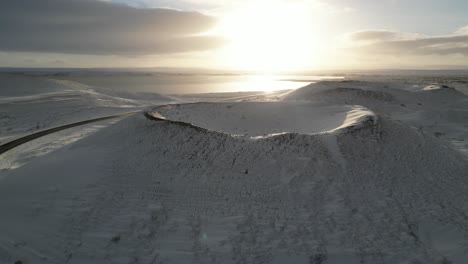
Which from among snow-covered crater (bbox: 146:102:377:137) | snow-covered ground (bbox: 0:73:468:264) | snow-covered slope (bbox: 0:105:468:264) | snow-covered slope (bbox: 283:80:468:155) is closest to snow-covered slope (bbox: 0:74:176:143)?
snow-covered ground (bbox: 0:73:468:264)

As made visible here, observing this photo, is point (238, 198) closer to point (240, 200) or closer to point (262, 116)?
point (240, 200)

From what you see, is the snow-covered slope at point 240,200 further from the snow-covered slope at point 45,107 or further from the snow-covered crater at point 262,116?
→ the snow-covered slope at point 45,107

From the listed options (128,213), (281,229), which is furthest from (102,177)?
(281,229)

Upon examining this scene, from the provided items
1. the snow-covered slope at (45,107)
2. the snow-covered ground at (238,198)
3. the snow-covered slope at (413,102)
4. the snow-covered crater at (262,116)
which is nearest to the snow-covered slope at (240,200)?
the snow-covered ground at (238,198)

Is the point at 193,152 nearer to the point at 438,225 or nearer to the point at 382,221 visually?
the point at 382,221

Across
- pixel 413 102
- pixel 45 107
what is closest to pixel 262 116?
pixel 413 102

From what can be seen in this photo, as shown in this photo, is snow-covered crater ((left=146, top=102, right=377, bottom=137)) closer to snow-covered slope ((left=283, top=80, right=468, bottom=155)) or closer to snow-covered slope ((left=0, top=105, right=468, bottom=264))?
snow-covered slope ((left=0, top=105, right=468, bottom=264))
